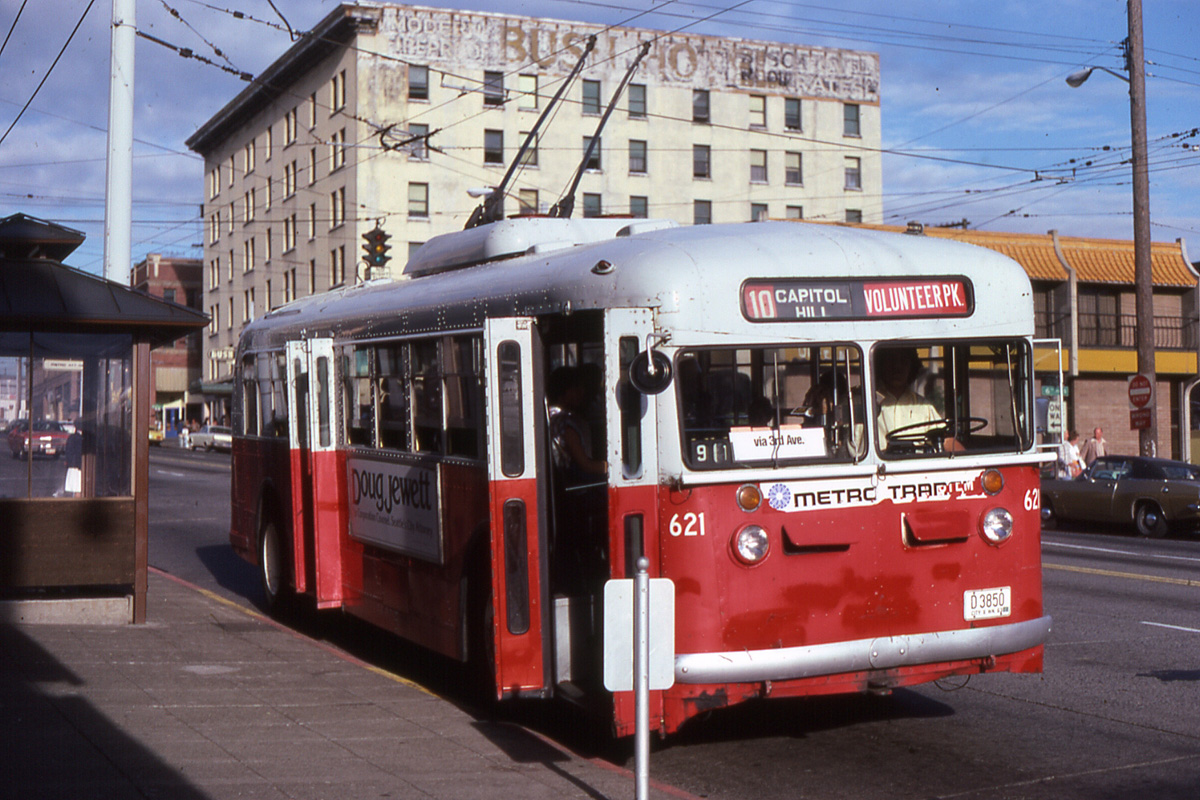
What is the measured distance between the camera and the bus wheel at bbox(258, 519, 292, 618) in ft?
42.9

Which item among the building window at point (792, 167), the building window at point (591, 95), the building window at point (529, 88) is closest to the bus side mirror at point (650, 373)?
the building window at point (529, 88)

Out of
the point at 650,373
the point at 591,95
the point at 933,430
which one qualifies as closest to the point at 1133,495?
the point at 933,430

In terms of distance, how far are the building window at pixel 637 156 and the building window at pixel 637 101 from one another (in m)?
1.12

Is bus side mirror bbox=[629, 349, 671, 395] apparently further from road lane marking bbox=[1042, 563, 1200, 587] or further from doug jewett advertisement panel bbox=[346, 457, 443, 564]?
road lane marking bbox=[1042, 563, 1200, 587]

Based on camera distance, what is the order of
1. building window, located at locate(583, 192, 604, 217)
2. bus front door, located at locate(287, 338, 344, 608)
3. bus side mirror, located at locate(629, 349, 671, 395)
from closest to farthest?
bus side mirror, located at locate(629, 349, 671, 395)
bus front door, located at locate(287, 338, 344, 608)
building window, located at locate(583, 192, 604, 217)

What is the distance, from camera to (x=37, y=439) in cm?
1179

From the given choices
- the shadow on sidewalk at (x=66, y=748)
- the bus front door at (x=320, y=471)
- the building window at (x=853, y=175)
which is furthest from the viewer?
the building window at (x=853, y=175)

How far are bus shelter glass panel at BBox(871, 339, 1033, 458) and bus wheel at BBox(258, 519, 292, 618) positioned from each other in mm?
6909

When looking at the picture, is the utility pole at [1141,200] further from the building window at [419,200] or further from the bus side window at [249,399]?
the building window at [419,200]

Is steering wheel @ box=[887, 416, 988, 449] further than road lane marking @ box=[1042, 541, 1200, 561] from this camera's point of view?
No

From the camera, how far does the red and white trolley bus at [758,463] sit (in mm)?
7215

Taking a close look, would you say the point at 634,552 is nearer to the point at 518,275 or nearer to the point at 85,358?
the point at 518,275

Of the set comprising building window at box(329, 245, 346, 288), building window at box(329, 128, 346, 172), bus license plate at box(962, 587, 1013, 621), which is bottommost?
bus license plate at box(962, 587, 1013, 621)

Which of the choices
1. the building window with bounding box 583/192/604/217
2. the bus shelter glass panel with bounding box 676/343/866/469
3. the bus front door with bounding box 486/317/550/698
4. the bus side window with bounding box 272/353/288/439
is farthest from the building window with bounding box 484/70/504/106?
the bus shelter glass panel with bounding box 676/343/866/469
